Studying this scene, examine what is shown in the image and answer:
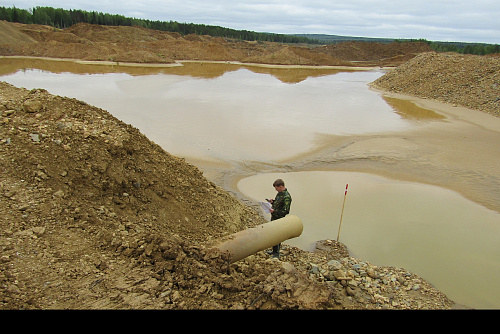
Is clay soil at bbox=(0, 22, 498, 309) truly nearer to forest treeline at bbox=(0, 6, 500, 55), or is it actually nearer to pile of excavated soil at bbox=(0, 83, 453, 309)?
pile of excavated soil at bbox=(0, 83, 453, 309)

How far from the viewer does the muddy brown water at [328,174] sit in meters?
7.67

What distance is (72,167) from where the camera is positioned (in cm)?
581

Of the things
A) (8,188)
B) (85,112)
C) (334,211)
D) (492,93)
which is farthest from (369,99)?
(8,188)

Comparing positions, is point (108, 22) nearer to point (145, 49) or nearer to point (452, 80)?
point (145, 49)

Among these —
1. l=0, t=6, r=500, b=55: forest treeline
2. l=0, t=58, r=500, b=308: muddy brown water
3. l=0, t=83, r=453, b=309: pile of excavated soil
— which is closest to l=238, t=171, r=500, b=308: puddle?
l=0, t=58, r=500, b=308: muddy brown water

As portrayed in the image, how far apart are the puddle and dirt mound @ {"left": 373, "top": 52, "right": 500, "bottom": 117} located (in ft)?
62.3

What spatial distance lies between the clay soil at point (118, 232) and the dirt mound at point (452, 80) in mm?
25903

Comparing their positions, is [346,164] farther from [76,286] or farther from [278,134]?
[76,286]

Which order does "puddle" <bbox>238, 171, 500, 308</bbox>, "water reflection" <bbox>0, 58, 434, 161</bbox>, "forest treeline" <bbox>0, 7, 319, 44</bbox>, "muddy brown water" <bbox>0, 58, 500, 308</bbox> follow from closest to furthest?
"puddle" <bbox>238, 171, 500, 308</bbox> < "muddy brown water" <bbox>0, 58, 500, 308</bbox> < "water reflection" <bbox>0, 58, 434, 161</bbox> < "forest treeline" <bbox>0, 7, 319, 44</bbox>

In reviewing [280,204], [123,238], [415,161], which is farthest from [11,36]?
[123,238]

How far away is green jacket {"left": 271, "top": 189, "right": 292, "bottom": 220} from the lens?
6633mm

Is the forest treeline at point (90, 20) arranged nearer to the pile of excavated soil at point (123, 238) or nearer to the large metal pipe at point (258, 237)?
the pile of excavated soil at point (123, 238)
